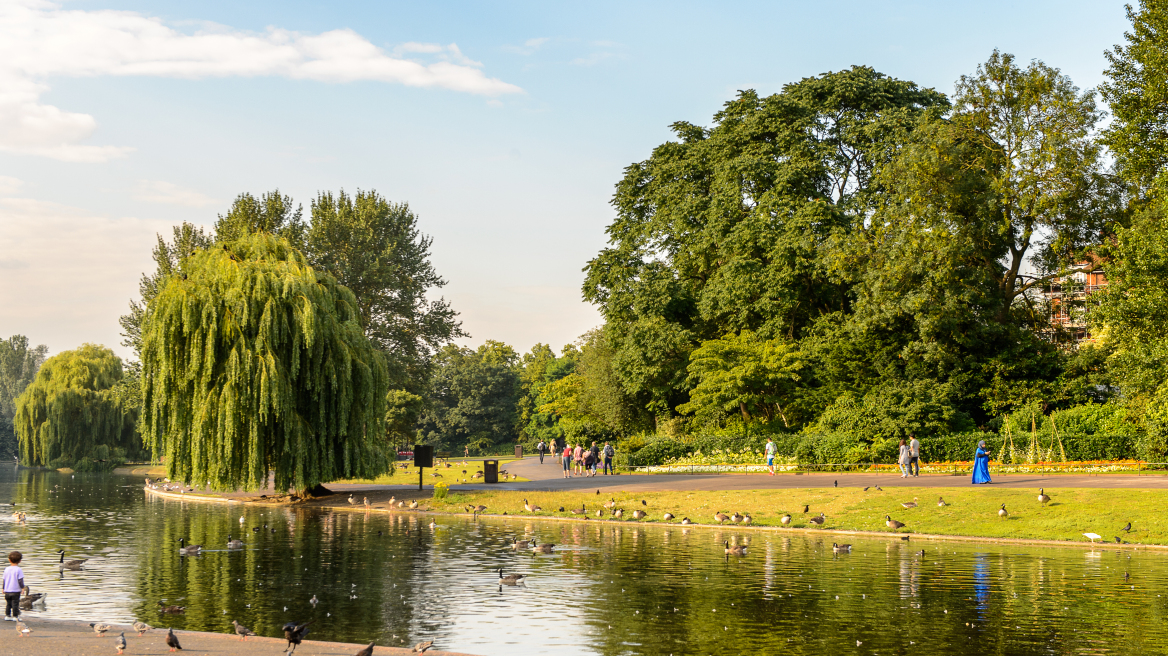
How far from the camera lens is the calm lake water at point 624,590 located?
14.6 meters

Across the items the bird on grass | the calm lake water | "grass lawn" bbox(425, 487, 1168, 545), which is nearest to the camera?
the bird on grass

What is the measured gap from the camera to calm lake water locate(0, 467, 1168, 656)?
1455 cm

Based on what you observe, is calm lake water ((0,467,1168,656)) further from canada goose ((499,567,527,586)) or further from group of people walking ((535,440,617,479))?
group of people walking ((535,440,617,479))

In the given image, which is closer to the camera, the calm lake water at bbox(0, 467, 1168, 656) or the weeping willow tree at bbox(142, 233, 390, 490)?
the calm lake water at bbox(0, 467, 1168, 656)

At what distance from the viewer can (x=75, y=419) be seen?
3152 inches

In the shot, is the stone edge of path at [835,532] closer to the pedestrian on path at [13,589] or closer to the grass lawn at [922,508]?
the grass lawn at [922,508]

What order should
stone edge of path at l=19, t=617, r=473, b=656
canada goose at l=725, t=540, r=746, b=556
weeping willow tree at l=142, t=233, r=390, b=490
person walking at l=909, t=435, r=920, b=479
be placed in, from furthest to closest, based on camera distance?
person walking at l=909, t=435, r=920, b=479 → weeping willow tree at l=142, t=233, r=390, b=490 → canada goose at l=725, t=540, r=746, b=556 → stone edge of path at l=19, t=617, r=473, b=656

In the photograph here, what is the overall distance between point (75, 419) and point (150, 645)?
76270 millimetres

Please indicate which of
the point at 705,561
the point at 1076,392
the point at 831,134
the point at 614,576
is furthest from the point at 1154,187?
the point at 614,576

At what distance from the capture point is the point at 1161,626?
15102mm

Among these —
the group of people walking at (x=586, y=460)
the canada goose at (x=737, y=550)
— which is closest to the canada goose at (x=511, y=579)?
the canada goose at (x=737, y=550)

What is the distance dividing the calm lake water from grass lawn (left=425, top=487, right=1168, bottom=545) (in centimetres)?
195

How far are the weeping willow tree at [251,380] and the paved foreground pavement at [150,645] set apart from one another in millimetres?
21303

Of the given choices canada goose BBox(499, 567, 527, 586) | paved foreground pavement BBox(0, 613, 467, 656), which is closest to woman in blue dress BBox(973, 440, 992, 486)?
canada goose BBox(499, 567, 527, 586)
